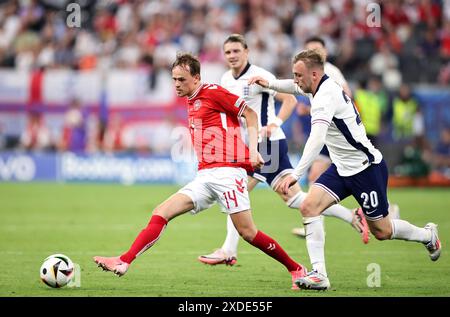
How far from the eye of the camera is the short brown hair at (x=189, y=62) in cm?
834

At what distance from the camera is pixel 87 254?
35.0ft

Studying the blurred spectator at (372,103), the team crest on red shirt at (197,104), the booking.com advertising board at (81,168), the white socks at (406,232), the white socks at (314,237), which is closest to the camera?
the white socks at (314,237)

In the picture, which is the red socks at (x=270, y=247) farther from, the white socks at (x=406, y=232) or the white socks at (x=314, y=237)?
the white socks at (x=406, y=232)

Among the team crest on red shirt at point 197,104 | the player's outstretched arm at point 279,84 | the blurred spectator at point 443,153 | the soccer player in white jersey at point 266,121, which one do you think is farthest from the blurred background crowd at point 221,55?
the team crest on red shirt at point 197,104

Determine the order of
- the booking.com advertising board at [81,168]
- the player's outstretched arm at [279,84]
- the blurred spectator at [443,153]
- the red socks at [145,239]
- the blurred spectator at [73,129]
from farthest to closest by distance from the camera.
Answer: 1. the blurred spectator at [73,129]
2. the booking.com advertising board at [81,168]
3. the blurred spectator at [443,153]
4. the player's outstretched arm at [279,84]
5. the red socks at [145,239]

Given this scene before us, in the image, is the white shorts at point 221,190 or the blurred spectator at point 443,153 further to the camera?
the blurred spectator at point 443,153

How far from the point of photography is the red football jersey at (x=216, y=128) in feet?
27.5

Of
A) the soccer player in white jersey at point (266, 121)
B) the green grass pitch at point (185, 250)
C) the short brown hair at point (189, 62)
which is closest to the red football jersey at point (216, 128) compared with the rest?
the short brown hair at point (189, 62)

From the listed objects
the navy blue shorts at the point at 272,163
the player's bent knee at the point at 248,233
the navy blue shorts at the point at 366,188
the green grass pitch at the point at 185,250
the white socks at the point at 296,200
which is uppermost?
the navy blue shorts at the point at 272,163

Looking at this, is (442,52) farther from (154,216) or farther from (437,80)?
(154,216)

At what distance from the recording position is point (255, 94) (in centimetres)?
1029

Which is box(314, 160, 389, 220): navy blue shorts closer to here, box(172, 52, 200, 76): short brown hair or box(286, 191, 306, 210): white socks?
box(172, 52, 200, 76): short brown hair

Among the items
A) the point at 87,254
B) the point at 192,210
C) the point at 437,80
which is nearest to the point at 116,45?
the point at 437,80

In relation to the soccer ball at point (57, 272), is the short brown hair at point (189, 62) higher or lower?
higher
